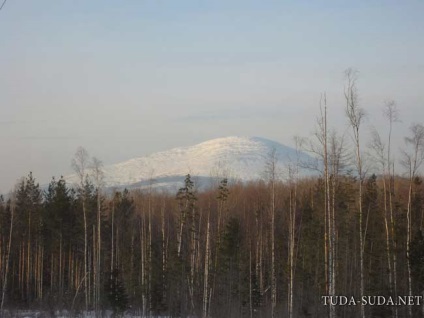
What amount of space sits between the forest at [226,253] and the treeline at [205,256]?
0.38 ft

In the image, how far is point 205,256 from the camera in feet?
144

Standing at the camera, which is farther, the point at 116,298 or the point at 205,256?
the point at 205,256

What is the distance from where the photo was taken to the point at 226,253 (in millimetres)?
41125

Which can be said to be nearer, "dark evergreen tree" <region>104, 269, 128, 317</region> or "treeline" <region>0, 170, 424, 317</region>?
"dark evergreen tree" <region>104, 269, 128, 317</region>

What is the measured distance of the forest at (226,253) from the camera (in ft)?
114

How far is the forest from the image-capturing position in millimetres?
34688

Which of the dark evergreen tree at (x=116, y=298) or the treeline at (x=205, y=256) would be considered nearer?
the dark evergreen tree at (x=116, y=298)

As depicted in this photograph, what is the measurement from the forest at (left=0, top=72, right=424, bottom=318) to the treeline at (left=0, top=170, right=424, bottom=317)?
0.38 ft

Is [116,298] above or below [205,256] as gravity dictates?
below

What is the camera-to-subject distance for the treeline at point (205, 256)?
37875 mm

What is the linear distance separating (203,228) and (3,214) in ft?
59.3

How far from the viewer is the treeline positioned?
37.9 meters

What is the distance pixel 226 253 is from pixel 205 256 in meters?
3.13

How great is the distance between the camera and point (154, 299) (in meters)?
41.7
